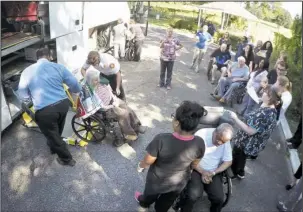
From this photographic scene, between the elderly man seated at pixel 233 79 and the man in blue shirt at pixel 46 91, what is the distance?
390cm

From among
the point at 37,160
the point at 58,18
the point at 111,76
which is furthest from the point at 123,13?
the point at 37,160

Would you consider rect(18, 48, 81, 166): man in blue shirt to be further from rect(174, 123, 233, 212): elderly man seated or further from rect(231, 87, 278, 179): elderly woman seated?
rect(231, 87, 278, 179): elderly woman seated

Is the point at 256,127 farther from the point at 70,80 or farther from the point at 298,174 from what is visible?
the point at 70,80

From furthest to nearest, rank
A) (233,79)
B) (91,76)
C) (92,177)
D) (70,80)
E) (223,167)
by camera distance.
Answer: (233,79)
(91,76)
(92,177)
(70,80)
(223,167)

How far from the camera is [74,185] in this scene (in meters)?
3.51

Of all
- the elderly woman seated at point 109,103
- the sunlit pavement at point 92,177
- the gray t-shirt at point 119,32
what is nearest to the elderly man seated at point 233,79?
the sunlit pavement at point 92,177

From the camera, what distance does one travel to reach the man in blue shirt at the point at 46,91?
125 inches

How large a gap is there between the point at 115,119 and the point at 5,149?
1.71 meters

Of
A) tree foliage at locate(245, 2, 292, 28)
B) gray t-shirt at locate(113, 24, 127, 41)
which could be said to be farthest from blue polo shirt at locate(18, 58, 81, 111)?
tree foliage at locate(245, 2, 292, 28)

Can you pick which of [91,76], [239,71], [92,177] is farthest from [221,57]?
[92,177]

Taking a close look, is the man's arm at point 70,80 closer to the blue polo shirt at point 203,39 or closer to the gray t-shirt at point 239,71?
the gray t-shirt at point 239,71

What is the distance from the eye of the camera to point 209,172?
301 centimetres

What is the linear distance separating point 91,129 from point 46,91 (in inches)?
48.7

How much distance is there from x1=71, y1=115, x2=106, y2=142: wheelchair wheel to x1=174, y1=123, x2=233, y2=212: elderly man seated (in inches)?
69.1
